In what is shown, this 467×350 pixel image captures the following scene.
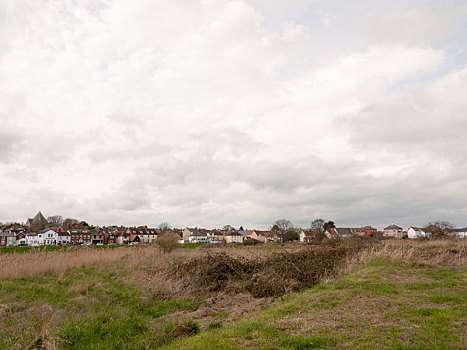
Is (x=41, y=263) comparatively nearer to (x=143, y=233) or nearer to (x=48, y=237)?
(x=48, y=237)

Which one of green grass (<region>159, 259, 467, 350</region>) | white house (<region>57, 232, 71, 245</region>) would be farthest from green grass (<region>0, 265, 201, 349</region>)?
white house (<region>57, 232, 71, 245</region>)

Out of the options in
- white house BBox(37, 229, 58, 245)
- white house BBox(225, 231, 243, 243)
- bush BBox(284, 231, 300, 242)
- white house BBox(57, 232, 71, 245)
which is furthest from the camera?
white house BBox(225, 231, 243, 243)

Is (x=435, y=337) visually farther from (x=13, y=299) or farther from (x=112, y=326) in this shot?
(x=13, y=299)

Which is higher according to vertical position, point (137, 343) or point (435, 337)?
point (435, 337)

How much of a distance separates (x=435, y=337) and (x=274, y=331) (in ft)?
10.1

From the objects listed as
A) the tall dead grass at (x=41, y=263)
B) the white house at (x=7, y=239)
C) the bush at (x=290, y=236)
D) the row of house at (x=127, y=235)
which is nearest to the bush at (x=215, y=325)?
the tall dead grass at (x=41, y=263)

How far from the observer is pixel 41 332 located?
7.63 metres

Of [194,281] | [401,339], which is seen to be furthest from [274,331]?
[194,281]

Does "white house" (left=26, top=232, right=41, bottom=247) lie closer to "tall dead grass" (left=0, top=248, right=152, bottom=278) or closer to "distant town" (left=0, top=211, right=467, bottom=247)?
"distant town" (left=0, top=211, right=467, bottom=247)

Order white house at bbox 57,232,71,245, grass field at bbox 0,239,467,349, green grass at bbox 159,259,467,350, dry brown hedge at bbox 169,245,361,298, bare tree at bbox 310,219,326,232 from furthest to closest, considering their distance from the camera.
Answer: bare tree at bbox 310,219,326,232 < white house at bbox 57,232,71,245 < dry brown hedge at bbox 169,245,361,298 < grass field at bbox 0,239,467,349 < green grass at bbox 159,259,467,350

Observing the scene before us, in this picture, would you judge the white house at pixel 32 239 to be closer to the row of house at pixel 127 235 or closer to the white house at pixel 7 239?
the row of house at pixel 127 235

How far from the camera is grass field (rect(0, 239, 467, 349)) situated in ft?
21.6

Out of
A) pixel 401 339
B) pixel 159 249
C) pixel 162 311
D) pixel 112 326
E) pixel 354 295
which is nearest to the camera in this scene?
pixel 401 339

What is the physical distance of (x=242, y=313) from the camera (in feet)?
33.8
